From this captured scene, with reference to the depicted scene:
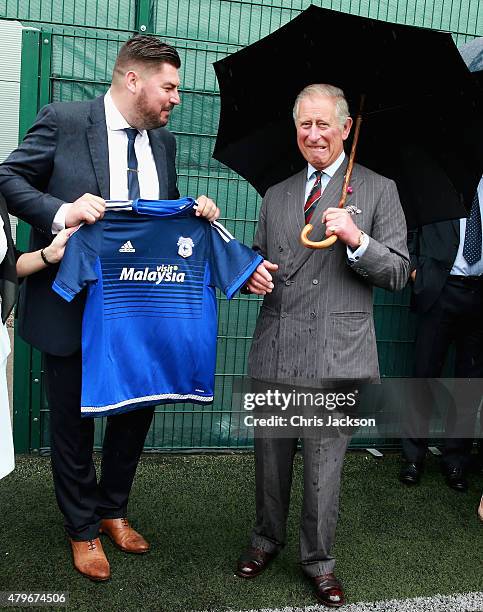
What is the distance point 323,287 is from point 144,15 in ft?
7.81

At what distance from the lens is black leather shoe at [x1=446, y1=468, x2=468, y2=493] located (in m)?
4.28

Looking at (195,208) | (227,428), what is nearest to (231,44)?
(195,208)

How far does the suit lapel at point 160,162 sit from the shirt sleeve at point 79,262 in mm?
404

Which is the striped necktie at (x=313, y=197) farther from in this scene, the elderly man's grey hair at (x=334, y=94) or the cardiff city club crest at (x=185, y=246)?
the cardiff city club crest at (x=185, y=246)

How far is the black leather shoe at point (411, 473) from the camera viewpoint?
14.2ft

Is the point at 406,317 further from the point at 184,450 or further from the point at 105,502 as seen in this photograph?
the point at 105,502

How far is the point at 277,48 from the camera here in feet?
9.25

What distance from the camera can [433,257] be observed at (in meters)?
4.21

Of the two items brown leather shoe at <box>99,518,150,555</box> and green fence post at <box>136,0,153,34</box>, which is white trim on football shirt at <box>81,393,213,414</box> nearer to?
brown leather shoe at <box>99,518,150,555</box>

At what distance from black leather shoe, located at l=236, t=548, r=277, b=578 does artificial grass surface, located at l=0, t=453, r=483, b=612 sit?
0.11ft

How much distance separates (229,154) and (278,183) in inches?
10.0

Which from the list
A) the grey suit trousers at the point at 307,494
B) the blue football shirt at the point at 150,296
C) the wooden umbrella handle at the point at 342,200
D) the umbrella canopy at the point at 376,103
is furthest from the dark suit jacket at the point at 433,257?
the blue football shirt at the point at 150,296

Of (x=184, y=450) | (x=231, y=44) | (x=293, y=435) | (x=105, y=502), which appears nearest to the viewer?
(x=293, y=435)

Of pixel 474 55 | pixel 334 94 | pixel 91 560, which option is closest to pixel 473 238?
Result: pixel 474 55
